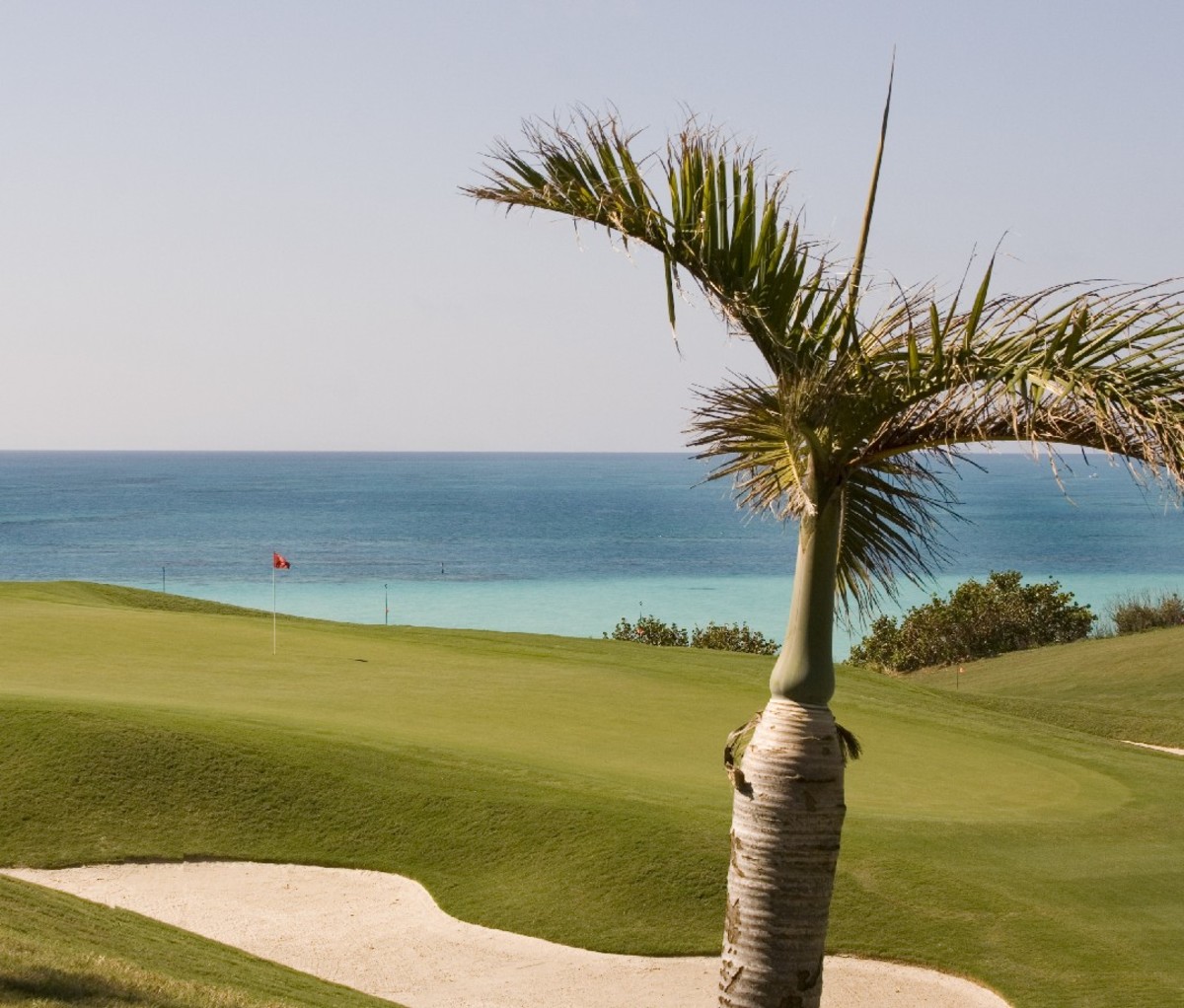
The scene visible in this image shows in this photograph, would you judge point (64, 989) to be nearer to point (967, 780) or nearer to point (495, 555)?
point (967, 780)

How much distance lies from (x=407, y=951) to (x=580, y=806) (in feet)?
6.54

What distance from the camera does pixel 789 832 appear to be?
16.8 feet

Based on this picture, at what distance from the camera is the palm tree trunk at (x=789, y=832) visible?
5.11 metres

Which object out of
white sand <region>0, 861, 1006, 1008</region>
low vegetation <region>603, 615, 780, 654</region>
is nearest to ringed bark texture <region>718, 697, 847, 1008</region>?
white sand <region>0, 861, 1006, 1008</region>

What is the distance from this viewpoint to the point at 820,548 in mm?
5297

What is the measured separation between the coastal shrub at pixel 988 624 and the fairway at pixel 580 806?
19.6 meters

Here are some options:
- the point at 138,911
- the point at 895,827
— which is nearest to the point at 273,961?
the point at 138,911

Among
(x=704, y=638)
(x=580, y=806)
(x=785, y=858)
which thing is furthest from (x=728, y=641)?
(x=785, y=858)

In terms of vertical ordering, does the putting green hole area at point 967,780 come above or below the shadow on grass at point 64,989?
below

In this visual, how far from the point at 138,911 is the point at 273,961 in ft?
4.54

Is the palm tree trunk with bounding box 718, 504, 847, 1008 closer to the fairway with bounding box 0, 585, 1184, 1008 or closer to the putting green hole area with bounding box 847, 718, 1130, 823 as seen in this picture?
the fairway with bounding box 0, 585, 1184, 1008

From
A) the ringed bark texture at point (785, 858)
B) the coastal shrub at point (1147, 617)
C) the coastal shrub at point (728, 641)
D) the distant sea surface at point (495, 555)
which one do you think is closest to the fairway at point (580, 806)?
the ringed bark texture at point (785, 858)

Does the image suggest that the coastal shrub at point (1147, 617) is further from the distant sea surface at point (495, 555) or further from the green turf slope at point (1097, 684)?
the green turf slope at point (1097, 684)

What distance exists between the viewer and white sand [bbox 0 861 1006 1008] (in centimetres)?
852
